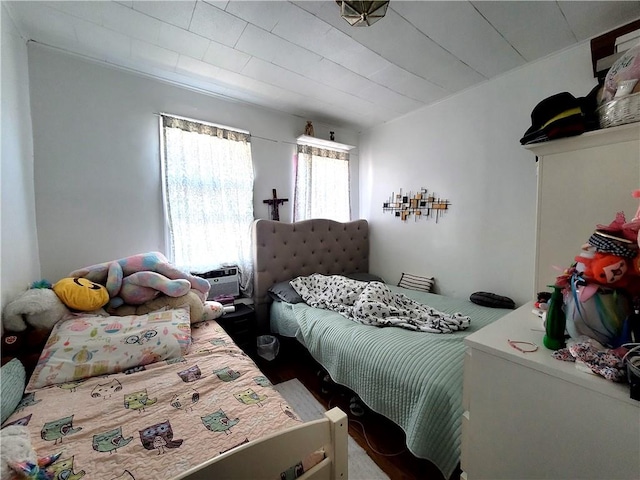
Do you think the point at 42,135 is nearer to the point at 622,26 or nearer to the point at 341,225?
the point at 341,225

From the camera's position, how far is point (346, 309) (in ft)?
6.61

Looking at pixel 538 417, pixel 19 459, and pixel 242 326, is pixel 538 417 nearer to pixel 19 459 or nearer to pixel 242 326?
pixel 19 459

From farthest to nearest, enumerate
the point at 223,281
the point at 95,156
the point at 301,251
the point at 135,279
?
the point at 301,251 → the point at 223,281 → the point at 95,156 → the point at 135,279

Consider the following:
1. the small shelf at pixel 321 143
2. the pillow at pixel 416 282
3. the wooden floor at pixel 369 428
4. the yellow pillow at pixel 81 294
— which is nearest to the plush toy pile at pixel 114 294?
the yellow pillow at pixel 81 294

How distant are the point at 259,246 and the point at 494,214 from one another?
2.16 metres

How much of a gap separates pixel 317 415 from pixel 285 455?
1.21 metres

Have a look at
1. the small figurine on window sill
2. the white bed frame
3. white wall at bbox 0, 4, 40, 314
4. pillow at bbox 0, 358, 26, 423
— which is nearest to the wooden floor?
the white bed frame

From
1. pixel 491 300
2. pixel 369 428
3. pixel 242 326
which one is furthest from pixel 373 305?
pixel 242 326

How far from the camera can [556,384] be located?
2.27 feet

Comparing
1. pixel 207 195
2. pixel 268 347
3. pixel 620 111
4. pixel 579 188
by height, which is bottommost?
pixel 268 347

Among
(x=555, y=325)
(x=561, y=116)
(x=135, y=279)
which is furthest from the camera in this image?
(x=135, y=279)

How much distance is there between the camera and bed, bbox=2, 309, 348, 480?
0.73 m

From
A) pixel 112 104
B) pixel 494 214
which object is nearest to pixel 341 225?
pixel 494 214

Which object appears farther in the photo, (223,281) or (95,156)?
(223,281)
